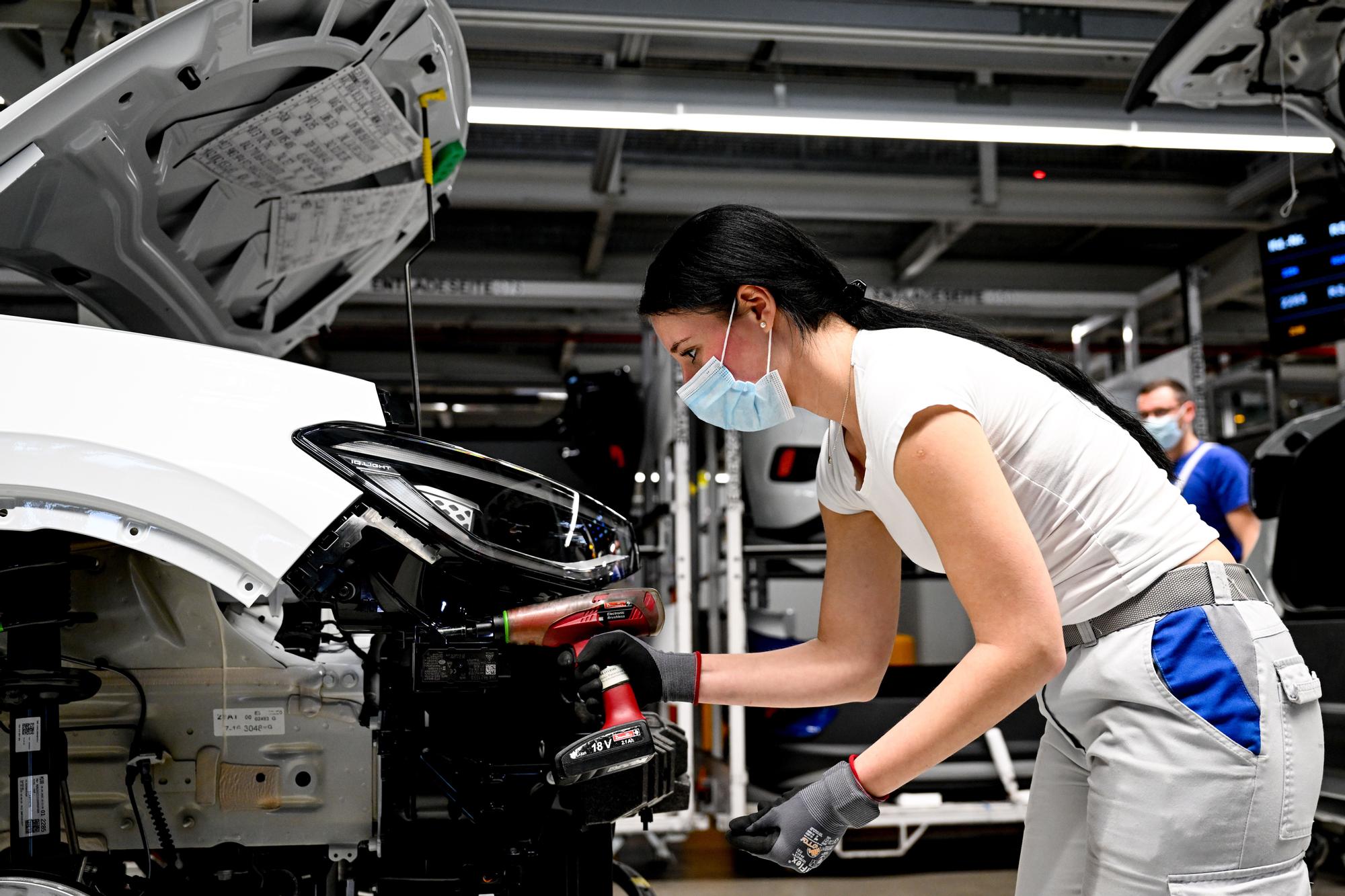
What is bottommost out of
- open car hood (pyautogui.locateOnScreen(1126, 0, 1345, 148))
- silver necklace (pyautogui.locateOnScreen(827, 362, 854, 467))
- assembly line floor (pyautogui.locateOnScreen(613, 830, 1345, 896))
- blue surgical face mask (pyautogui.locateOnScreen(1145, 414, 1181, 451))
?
assembly line floor (pyautogui.locateOnScreen(613, 830, 1345, 896))

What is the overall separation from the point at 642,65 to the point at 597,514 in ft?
14.7

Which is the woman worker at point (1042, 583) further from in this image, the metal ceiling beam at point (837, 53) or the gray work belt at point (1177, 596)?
the metal ceiling beam at point (837, 53)

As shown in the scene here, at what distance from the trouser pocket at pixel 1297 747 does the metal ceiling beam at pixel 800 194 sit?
524cm

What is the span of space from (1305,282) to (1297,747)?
4.84 meters

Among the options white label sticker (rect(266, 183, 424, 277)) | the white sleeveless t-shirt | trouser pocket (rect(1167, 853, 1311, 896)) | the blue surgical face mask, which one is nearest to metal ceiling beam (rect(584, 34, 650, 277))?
white label sticker (rect(266, 183, 424, 277))

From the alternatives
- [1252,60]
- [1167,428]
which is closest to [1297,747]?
[1252,60]

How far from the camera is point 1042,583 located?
119cm

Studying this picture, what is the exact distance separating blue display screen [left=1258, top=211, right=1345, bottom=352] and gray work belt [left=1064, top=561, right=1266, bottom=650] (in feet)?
15.1

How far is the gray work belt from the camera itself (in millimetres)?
1318

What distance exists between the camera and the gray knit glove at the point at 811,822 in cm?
125

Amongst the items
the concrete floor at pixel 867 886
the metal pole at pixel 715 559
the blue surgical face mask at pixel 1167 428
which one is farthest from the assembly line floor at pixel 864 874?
the blue surgical face mask at pixel 1167 428

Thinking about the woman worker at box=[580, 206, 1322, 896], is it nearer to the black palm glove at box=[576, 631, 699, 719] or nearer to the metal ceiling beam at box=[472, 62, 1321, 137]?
the black palm glove at box=[576, 631, 699, 719]

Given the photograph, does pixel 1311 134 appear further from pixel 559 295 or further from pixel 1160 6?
pixel 559 295

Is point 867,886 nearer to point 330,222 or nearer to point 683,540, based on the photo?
point 683,540
